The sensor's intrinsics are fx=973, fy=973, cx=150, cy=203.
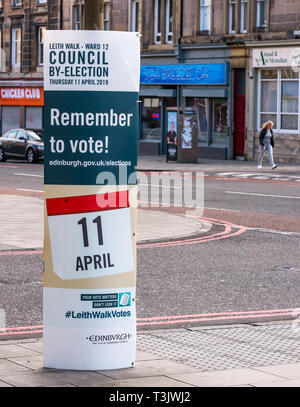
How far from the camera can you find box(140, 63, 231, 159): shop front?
131ft

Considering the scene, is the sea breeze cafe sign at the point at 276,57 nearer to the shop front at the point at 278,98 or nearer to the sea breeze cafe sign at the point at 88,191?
the shop front at the point at 278,98

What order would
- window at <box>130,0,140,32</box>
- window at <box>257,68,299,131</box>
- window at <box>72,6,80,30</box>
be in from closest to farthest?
1. window at <box>257,68,299,131</box>
2. window at <box>130,0,140,32</box>
3. window at <box>72,6,80,30</box>

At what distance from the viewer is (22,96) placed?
5400cm

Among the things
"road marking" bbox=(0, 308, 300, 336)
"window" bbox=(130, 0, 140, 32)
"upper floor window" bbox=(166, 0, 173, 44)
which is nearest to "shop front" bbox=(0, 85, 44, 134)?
"window" bbox=(130, 0, 140, 32)

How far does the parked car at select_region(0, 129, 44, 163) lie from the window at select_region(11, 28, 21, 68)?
1607cm

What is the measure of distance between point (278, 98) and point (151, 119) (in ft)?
27.5

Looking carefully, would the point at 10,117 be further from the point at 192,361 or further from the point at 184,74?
the point at 192,361

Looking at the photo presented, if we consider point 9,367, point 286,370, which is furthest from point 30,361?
point 286,370

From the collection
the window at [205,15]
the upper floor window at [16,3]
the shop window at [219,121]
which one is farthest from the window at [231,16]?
the upper floor window at [16,3]

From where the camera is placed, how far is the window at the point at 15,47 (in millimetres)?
54541

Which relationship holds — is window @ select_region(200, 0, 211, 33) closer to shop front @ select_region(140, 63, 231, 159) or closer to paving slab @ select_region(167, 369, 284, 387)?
shop front @ select_region(140, 63, 231, 159)

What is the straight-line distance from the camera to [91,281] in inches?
264

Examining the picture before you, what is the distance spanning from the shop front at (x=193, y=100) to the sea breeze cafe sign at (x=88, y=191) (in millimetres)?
32629
